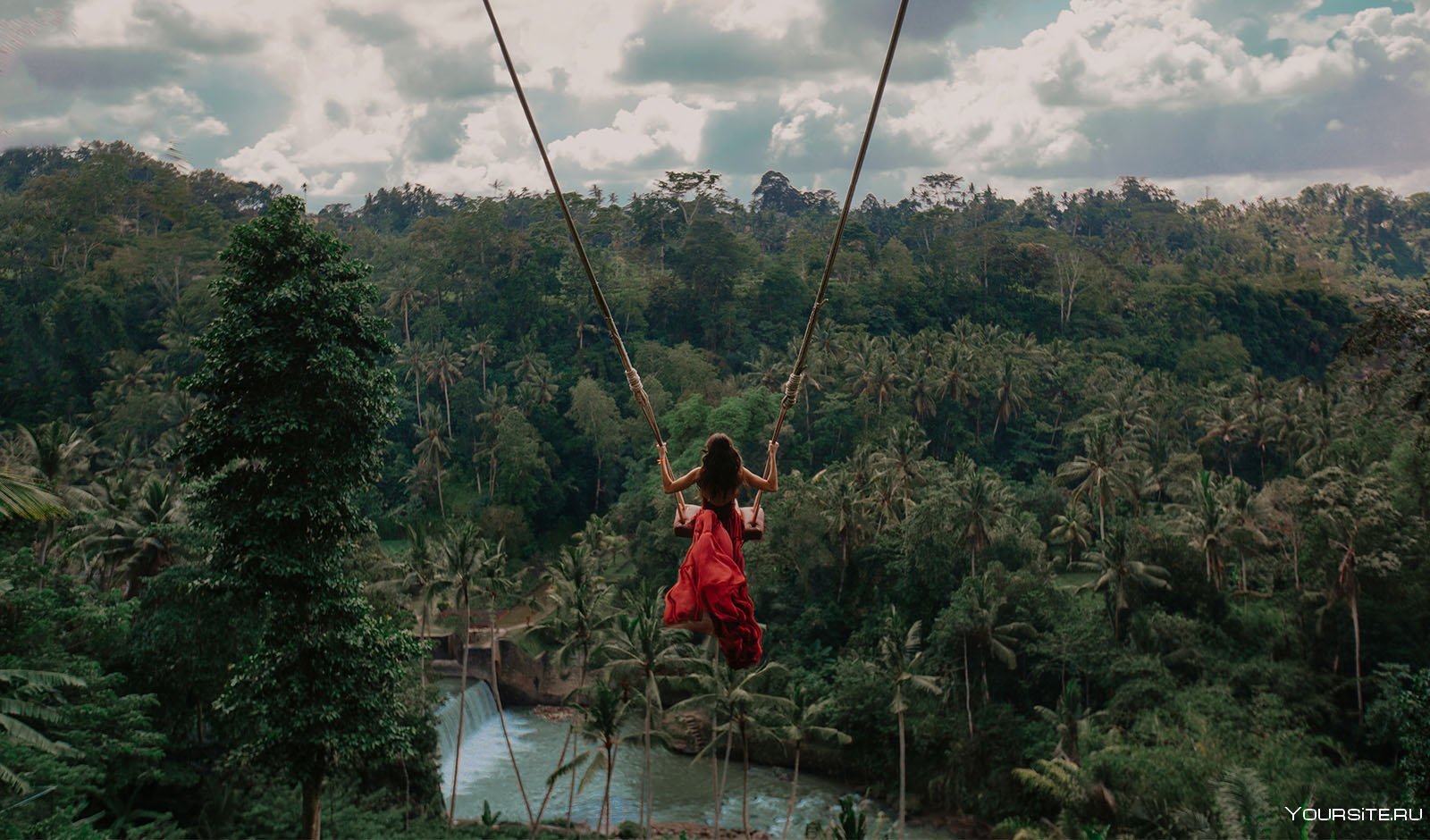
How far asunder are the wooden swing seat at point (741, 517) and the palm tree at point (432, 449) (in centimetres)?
4197

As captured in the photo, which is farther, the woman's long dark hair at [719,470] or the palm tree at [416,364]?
the palm tree at [416,364]

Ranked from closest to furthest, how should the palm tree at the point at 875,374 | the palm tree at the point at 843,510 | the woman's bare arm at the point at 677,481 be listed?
the woman's bare arm at the point at 677,481 < the palm tree at the point at 843,510 < the palm tree at the point at 875,374

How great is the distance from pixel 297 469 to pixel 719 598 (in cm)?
1164

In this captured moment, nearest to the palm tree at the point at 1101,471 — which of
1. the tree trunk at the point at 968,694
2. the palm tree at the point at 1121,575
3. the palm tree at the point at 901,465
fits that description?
the palm tree at the point at 1121,575

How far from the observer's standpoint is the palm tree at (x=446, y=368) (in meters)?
49.4

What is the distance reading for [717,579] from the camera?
4871mm

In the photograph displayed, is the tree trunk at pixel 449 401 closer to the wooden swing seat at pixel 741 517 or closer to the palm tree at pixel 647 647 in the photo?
the palm tree at pixel 647 647

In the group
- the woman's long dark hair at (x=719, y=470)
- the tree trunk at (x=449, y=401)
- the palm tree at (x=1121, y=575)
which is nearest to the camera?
the woman's long dark hair at (x=719, y=470)

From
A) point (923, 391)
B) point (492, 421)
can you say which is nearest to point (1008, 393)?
point (923, 391)

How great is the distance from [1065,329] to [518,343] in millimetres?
32705

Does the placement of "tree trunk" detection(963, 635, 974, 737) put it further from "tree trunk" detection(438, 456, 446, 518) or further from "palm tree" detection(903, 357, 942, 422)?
"tree trunk" detection(438, 456, 446, 518)

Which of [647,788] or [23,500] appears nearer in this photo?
[23,500]

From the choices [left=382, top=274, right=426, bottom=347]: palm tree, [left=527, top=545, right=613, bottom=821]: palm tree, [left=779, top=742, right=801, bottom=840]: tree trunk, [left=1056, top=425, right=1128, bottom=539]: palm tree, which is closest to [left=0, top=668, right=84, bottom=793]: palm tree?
[left=527, top=545, right=613, bottom=821]: palm tree

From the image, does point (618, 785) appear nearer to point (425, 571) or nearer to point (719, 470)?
point (425, 571)
